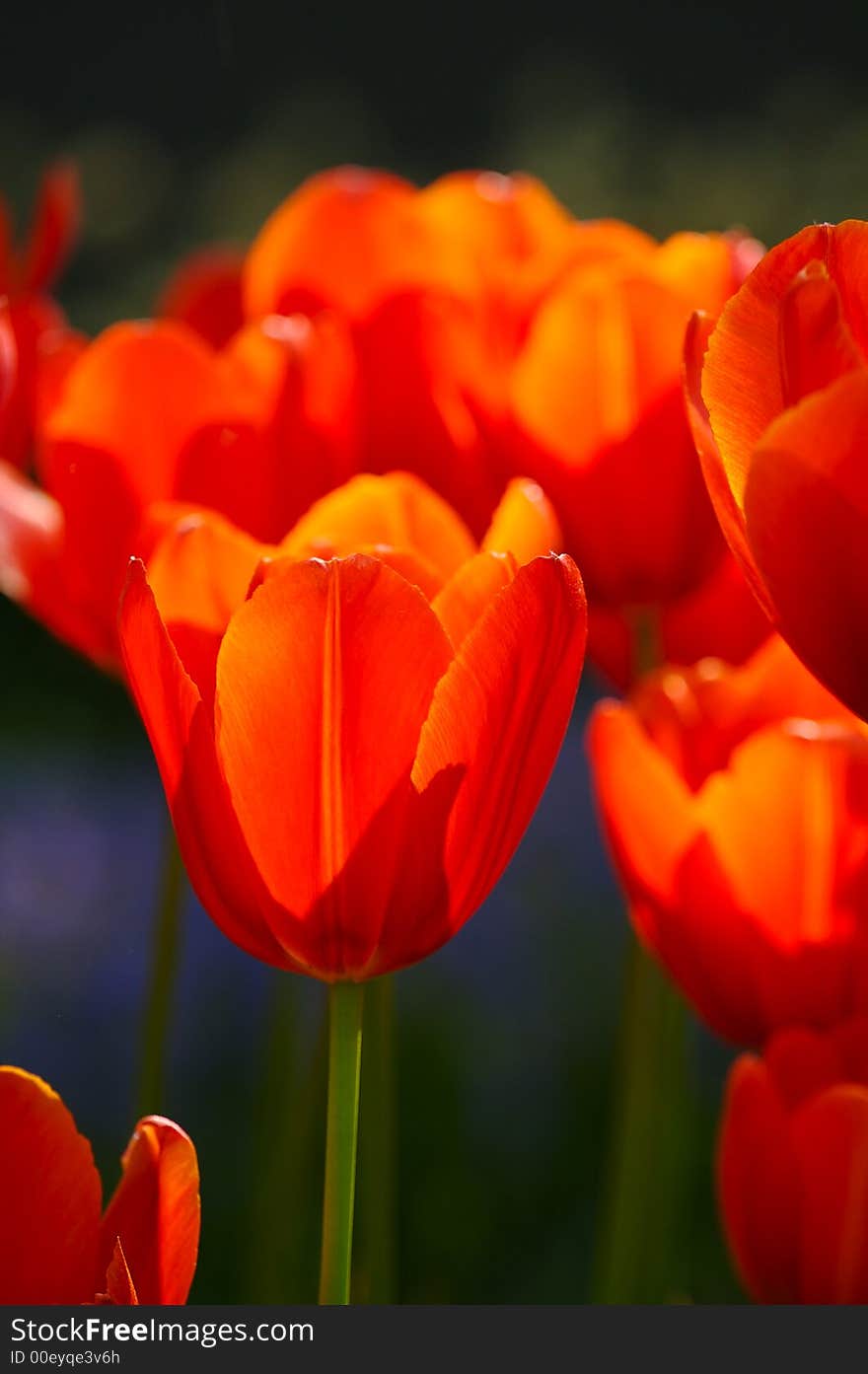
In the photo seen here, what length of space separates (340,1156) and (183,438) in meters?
0.22

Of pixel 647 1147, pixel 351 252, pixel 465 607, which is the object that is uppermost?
pixel 351 252

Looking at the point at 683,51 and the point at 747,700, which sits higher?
the point at 683,51

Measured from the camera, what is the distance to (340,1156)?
11.8 inches

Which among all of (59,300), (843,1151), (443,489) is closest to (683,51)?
(443,489)

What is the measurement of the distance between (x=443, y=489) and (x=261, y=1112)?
23cm

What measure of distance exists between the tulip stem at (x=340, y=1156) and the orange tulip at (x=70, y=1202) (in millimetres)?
26

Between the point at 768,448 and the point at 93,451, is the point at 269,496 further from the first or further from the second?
the point at 768,448

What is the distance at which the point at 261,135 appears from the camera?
54.2 inches

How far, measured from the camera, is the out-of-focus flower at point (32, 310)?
53 centimetres

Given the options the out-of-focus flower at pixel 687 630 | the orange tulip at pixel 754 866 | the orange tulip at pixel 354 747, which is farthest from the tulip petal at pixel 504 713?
the out-of-focus flower at pixel 687 630

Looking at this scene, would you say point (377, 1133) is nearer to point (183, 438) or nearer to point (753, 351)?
point (183, 438)

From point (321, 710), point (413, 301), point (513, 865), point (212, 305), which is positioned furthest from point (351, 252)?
point (513, 865)

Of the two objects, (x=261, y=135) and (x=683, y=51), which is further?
(x=261, y=135)

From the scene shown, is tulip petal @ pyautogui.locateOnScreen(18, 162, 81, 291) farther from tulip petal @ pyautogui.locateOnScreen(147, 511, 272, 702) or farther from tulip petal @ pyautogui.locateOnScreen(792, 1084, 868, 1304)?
tulip petal @ pyautogui.locateOnScreen(792, 1084, 868, 1304)
